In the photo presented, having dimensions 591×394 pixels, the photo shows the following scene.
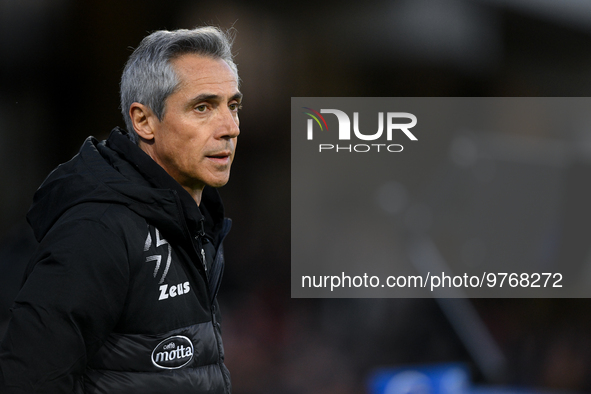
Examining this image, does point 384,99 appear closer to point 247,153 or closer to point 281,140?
point 281,140

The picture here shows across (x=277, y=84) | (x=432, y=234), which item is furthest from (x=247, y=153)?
(x=432, y=234)

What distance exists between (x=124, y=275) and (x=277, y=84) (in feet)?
6.44

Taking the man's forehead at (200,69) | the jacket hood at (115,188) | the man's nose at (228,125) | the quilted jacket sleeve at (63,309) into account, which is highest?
the man's forehead at (200,69)

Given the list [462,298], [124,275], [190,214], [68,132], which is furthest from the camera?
[462,298]

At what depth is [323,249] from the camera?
2770mm

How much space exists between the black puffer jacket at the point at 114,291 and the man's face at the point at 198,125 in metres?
0.08

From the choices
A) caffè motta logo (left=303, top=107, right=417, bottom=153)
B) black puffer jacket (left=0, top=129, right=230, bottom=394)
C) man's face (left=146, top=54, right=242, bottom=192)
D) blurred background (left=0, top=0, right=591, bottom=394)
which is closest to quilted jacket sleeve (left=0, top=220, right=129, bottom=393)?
black puffer jacket (left=0, top=129, right=230, bottom=394)

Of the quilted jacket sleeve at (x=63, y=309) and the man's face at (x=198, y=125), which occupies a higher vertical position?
the man's face at (x=198, y=125)

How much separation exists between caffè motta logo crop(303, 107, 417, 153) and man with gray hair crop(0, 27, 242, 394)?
156 centimetres

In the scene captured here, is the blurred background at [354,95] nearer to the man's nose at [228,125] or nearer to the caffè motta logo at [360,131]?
the caffè motta logo at [360,131]

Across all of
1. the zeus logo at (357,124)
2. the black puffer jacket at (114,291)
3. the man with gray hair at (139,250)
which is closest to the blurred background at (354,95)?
the zeus logo at (357,124)

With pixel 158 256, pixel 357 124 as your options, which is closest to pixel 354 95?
pixel 357 124

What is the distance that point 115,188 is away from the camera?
39.8 inches

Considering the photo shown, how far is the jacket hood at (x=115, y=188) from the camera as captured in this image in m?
1.00
